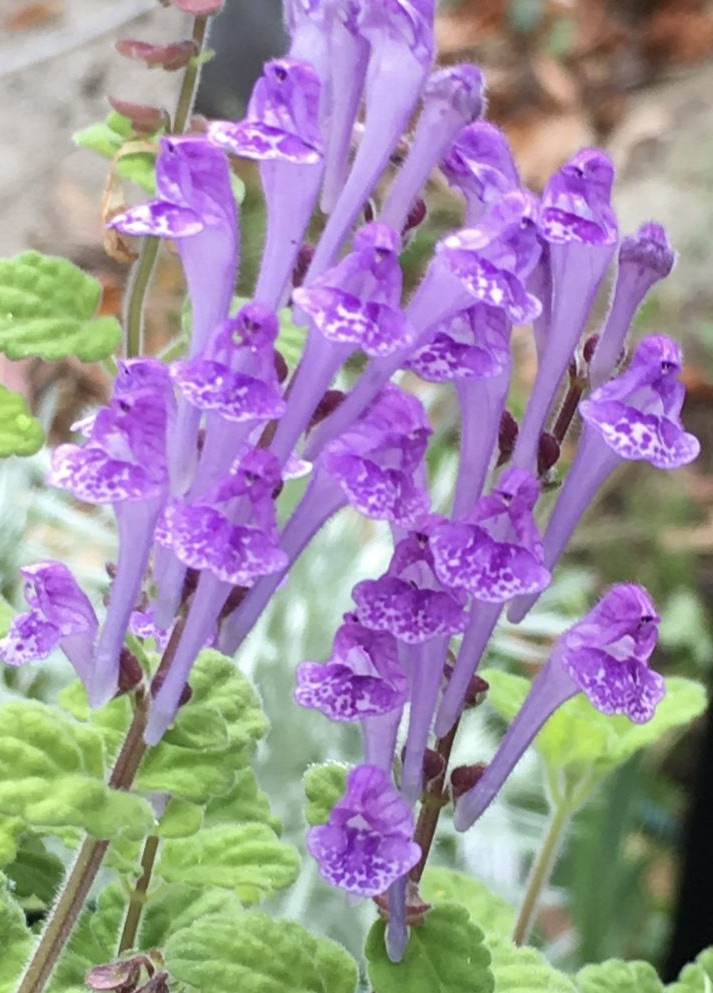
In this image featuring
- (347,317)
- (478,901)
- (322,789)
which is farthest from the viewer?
(478,901)

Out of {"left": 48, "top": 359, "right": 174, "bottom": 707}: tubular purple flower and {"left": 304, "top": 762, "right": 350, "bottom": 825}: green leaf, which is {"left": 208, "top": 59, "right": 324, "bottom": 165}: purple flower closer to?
{"left": 48, "top": 359, "right": 174, "bottom": 707}: tubular purple flower

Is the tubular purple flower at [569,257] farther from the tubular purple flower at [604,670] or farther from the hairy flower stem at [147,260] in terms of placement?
the hairy flower stem at [147,260]

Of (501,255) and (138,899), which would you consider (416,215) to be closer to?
(501,255)

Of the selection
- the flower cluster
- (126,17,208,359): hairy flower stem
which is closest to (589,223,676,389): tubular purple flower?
the flower cluster

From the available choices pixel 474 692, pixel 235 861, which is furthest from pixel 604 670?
pixel 235 861

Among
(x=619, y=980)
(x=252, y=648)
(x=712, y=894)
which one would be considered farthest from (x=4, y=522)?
(x=619, y=980)

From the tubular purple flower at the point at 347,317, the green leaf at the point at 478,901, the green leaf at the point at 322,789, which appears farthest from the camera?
the green leaf at the point at 478,901

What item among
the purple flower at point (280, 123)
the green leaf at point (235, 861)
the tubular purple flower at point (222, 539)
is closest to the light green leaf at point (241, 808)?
the green leaf at point (235, 861)
